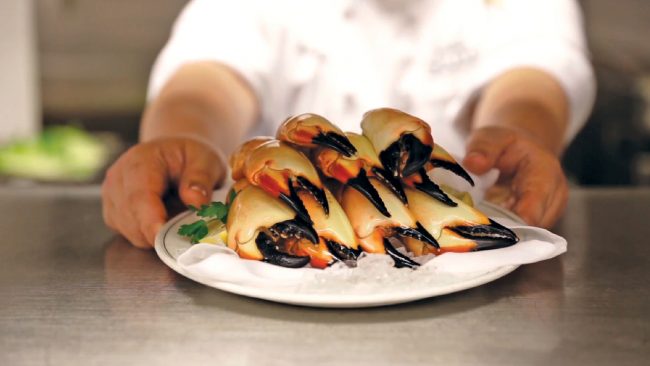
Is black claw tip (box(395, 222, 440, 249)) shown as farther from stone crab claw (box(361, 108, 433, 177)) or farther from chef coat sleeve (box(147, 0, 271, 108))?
chef coat sleeve (box(147, 0, 271, 108))

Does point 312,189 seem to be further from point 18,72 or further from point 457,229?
point 18,72

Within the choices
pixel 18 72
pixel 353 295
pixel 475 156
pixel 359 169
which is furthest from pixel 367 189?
pixel 18 72

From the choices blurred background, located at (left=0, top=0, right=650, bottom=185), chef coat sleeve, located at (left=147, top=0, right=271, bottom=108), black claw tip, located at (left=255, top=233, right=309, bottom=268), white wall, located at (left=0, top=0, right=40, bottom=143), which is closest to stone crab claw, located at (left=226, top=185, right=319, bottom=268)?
black claw tip, located at (left=255, top=233, right=309, bottom=268)

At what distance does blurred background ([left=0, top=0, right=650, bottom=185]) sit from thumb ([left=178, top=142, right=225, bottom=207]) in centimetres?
154

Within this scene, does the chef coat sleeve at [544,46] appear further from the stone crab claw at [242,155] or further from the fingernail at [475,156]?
the stone crab claw at [242,155]

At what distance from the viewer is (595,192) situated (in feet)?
3.87

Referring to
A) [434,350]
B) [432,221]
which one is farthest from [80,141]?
[434,350]

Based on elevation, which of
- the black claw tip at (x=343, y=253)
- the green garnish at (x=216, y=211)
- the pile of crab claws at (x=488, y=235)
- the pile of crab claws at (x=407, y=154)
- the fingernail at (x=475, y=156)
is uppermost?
the pile of crab claws at (x=407, y=154)

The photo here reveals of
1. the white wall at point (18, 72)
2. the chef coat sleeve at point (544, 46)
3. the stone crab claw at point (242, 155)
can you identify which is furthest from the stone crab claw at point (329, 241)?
the white wall at point (18, 72)

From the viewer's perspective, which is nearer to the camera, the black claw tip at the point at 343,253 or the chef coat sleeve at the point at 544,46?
the black claw tip at the point at 343,253

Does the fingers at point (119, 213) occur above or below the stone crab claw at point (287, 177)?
below

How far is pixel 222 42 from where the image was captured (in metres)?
1.46

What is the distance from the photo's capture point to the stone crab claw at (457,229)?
2.17ft

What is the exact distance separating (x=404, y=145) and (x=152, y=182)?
33cm
